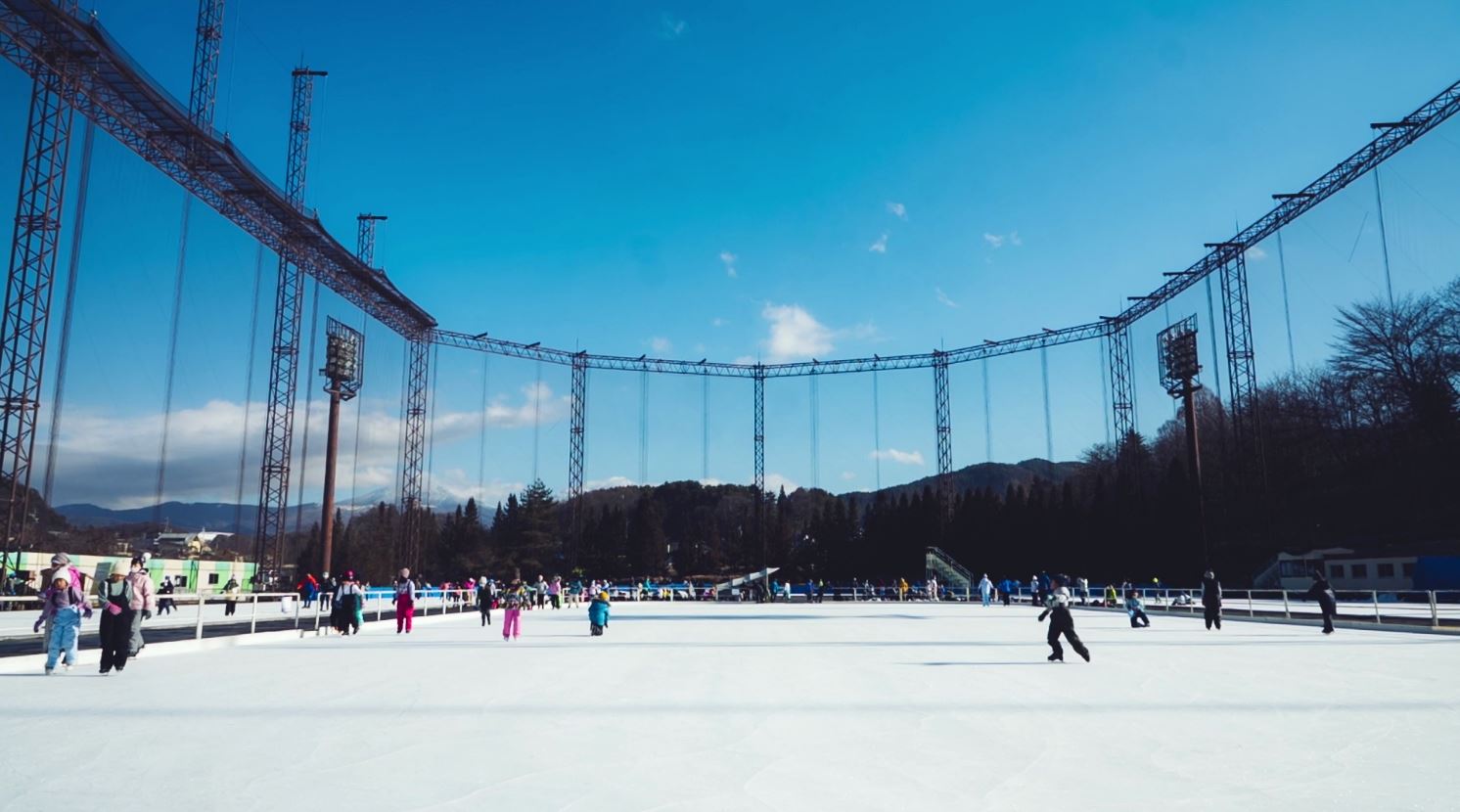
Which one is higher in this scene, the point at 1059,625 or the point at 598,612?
the point at 1059,625

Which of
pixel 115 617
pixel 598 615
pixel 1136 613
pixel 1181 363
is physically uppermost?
pixel 1181 363

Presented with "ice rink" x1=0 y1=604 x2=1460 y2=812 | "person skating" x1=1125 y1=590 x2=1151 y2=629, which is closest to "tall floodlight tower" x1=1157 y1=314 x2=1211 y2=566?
"person skating" x1=1125 y1=590 x2=1151 y2=629

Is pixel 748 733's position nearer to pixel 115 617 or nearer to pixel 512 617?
pixel 115 617

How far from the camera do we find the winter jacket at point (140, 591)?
11445 mm

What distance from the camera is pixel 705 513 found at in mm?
137750

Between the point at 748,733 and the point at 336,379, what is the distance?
145ft

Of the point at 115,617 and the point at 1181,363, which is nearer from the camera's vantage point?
the point at 115,617

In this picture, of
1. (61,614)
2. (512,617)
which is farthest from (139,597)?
(512,617)

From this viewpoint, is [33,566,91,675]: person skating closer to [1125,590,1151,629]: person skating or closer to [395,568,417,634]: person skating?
[395,568,417,634]: person skating

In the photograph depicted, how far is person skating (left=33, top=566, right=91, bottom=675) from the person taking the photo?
10.7 m

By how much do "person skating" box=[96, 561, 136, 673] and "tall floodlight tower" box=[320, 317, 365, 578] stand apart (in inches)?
1307

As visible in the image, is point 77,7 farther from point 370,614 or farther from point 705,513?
point 705,513

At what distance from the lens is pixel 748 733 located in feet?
23.2

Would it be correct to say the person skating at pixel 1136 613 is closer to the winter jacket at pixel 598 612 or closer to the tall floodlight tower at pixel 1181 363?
the winter jacket at pixel 598 612
